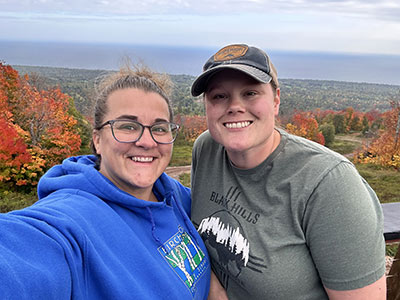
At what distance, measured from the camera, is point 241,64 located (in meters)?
2.00

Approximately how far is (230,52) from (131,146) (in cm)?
90

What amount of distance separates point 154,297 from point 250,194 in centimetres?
87

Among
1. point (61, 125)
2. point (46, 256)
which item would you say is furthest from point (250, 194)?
point (61, 125)

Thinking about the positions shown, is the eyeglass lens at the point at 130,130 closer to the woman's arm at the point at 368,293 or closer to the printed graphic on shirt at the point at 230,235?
the printed graphic on shirt at the point at 230,235

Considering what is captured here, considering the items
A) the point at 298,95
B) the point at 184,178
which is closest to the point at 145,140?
the point at 184,178

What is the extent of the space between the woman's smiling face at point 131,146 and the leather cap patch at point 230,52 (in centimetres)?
49

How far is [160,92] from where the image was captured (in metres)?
2.20

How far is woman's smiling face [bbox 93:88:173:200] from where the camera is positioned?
2.05 metres

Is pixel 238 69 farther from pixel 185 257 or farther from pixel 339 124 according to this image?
pixel 339 124

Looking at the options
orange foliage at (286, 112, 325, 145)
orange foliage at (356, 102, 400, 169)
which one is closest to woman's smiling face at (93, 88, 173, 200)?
orange foliage at (356, 102, 400, 169)

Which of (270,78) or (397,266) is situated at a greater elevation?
(270,78)

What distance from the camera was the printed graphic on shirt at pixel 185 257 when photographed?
6.53ft

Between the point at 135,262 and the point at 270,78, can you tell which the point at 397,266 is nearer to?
the point at 270,78

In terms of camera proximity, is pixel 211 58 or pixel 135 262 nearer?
pixel 135 262
